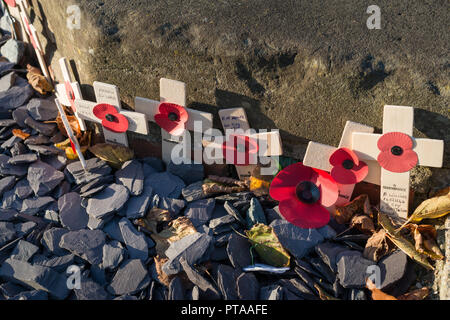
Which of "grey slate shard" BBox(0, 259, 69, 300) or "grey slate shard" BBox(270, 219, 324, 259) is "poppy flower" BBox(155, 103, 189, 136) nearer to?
"grey slate shard" BBox(270, 219, 324, 259)

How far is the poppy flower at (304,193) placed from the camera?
2.49 meters

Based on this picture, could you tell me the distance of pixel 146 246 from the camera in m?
2.43

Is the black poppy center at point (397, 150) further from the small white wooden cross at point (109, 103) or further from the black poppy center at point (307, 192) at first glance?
the small white wooden cross at point (109, 103)

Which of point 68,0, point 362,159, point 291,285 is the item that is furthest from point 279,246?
point 68,0

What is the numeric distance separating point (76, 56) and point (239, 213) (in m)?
1.53

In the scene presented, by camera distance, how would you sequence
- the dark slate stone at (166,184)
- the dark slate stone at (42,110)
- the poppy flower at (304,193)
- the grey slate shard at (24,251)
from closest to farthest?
the grey slate shard at (24,251) < the poppy flower at (304,193) < the dark slate stone at (166,184) < the dark slate stone at (42,110)

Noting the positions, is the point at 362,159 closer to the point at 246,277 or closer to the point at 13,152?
the point at 246,277

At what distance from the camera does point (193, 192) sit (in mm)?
2693

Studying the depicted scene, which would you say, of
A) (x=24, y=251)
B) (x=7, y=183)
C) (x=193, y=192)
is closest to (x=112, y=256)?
(x=24, y=251)

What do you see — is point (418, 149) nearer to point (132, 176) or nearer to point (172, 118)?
point (172, 118)

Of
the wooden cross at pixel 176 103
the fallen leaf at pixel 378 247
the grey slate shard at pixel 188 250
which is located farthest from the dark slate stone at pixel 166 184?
the fallen leaf at pixel 378 247

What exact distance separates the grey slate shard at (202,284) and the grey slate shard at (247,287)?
4.5 inches

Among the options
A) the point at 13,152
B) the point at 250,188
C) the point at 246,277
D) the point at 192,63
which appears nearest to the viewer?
the point at 246,277

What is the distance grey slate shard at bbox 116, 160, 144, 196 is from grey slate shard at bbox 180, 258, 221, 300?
2.28 feet
